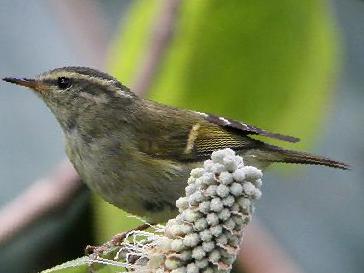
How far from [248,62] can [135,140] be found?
52 cm

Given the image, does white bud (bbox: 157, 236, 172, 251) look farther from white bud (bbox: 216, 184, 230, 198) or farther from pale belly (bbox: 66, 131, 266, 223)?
pale belly (bbox: 66, 131, 266, 223)

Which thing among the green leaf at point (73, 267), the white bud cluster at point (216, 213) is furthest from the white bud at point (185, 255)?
the green leaf at point (73, 267)

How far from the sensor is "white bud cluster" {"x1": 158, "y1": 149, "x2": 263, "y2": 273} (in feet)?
6.59

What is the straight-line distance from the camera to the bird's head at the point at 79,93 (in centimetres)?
356

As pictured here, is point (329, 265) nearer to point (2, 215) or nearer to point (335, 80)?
point (335, 80)

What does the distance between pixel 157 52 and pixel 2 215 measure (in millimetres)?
576

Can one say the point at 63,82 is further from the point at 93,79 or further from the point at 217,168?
the point at 217,168

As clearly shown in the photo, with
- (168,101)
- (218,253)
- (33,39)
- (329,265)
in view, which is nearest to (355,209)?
(329,265)

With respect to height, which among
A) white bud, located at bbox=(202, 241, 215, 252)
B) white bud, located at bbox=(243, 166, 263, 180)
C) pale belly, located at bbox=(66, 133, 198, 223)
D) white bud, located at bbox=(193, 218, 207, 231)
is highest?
pale belly, located at bbox=(66, 133, 198, 223)

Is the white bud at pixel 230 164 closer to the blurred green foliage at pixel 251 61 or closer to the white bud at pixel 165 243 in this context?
the white bud at pixel 165 243

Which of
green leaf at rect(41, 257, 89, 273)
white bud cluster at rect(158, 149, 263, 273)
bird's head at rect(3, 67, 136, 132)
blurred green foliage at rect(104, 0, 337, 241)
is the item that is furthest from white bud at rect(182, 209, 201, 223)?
bird's head at rect(3, 67, 136, 132)

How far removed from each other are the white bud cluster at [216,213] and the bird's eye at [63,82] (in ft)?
5.04

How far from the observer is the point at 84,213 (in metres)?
3.64

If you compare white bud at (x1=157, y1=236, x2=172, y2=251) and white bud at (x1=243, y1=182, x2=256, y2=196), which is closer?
white bud at (x1=243, y1=182, x2=256, y2=196)
